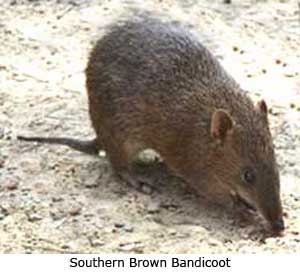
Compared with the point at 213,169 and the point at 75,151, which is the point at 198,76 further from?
the point at 75,151

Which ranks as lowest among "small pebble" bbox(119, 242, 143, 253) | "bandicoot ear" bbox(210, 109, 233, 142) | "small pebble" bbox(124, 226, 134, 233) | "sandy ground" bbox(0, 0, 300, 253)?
"sandy ground" bbox(0, 0, 300, 253)

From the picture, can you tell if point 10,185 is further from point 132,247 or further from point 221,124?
point 221,124

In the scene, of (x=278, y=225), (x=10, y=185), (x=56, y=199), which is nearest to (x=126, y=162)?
(x=56, y=199)

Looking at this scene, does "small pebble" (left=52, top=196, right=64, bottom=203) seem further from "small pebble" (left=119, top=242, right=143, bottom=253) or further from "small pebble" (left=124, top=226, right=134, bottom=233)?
"small pebble" (left=119, top=242, right=143, bottom=253)

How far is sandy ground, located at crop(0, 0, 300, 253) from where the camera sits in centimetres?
673

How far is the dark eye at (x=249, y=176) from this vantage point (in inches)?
272

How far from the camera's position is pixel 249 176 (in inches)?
273

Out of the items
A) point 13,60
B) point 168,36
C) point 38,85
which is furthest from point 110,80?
point 13,60

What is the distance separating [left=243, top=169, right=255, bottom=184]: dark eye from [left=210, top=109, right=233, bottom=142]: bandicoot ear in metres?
0.29

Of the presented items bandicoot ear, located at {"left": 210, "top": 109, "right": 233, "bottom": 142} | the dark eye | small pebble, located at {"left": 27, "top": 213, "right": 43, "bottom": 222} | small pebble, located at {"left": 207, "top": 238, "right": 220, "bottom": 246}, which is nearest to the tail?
small pebble, located at {"left": 27, "top": 213, "right": 43, "bottom": 222}

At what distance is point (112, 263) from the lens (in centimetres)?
608

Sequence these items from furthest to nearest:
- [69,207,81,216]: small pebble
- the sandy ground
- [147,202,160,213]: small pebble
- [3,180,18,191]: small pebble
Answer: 1. [3,180,18,191]: small pebble
2. [147,202,160,213]: small pebble
3. [69,207,81,216]: small pebble
4. the sandy ground

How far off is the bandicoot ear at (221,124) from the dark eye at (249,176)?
290 millimetres

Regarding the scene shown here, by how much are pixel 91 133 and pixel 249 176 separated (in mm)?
1762
